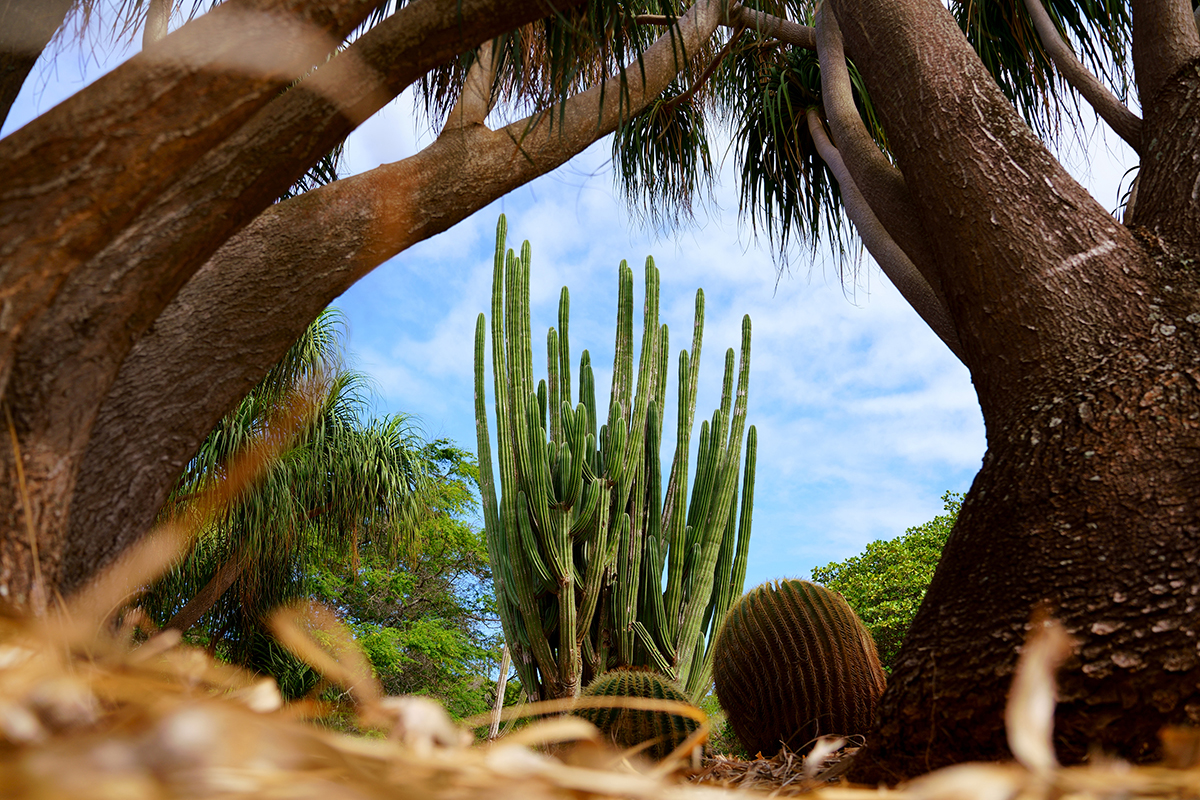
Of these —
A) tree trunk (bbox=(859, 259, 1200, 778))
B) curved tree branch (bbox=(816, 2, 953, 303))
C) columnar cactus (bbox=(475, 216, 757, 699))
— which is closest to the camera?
tree trunk (bbox=(859, 259, 1200, 778))

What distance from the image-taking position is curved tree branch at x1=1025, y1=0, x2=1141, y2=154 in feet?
9.84

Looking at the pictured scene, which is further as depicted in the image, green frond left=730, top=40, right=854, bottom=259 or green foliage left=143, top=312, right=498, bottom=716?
green foliage left=143, top=312, right=498, bottom=716

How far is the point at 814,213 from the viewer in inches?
203

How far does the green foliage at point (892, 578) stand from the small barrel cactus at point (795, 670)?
616 cm

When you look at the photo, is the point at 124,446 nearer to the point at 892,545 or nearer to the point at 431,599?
the point at 892,545

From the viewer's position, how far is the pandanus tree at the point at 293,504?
29.3ft

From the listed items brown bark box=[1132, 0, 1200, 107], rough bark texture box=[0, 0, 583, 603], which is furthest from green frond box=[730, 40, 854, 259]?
rough bark texture box=[0, 0, 583, 603]

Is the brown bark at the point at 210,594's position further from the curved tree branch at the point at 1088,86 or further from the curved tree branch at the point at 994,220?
the curved tree branch at the point at 1088,86

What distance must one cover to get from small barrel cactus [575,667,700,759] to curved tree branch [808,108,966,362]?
1769mm

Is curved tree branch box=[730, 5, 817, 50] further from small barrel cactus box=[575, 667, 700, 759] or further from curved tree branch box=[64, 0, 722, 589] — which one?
small barrel cactus box=[575, 667, 700, 759]

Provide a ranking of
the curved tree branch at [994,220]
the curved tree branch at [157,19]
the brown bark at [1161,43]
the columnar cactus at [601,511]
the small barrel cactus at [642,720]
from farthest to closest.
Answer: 1. the columnar cactus at [601,511]
2. the small barrel cactus at [642,720]
3. the curved tree branch at [157,19]
4. the brown bark at [1161,43]
5. the curved tree branch at [994,220]

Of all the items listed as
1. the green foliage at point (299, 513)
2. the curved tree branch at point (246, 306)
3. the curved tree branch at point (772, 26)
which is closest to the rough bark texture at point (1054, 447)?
the curved tree branch at point (246, 306)

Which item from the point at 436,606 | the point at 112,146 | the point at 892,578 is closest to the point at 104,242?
the point at 112,146

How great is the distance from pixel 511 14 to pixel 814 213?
13.3ft
